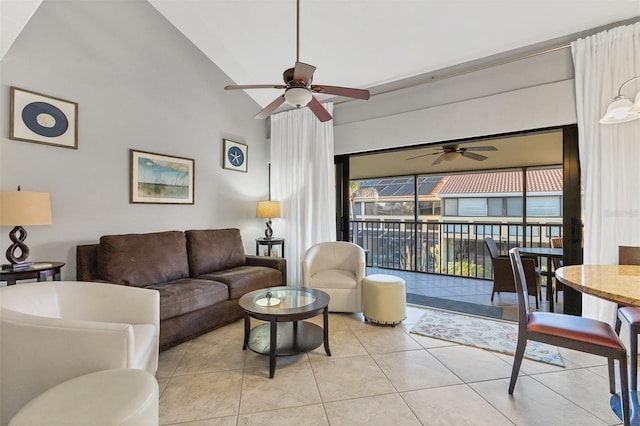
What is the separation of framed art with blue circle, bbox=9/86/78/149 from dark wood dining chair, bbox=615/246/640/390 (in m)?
4.57

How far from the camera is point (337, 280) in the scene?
134 inches

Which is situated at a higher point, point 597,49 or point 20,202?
point 597,49

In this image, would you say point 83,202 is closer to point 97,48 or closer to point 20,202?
point 20,202

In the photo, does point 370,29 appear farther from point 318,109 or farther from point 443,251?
point 443,251

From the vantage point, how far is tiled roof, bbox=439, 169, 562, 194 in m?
5.23

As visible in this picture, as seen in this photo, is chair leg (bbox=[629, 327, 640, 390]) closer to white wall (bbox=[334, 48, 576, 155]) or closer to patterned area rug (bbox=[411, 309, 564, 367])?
patterned area rug (bbox=[411, 309, 564, 367])

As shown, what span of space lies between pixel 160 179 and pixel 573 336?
4021 millimetres

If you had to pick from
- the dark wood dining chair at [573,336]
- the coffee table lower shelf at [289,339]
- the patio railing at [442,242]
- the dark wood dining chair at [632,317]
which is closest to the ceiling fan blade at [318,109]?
the dark wood dining chair at [573,336]

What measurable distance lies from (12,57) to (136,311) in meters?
Answer: 2.39

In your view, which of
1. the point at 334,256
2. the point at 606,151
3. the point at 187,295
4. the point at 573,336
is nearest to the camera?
the point at 573,336

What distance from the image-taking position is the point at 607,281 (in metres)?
1.59

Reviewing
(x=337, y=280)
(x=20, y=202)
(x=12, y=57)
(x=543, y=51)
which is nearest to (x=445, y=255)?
(x=337, y=280)

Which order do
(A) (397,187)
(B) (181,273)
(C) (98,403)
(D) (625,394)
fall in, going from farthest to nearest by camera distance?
1. (A) (397,187)
2. (B) (181,273)
3. (D) (625,394)
4. (C) (98,403)

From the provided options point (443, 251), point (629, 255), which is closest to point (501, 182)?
point (443, 251)
